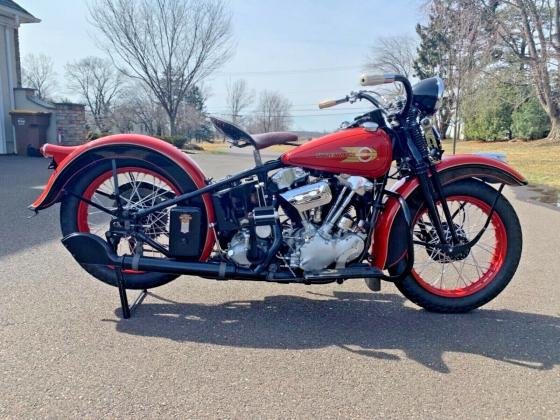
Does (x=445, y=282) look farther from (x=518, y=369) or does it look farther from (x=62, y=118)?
(x=62, y=118)

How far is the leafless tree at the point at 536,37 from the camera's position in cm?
2008

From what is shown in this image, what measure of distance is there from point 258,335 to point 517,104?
27.3m

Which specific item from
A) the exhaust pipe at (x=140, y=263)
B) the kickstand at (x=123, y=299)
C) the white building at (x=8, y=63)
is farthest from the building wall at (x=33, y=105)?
the kickstand at (x=123, y=299)

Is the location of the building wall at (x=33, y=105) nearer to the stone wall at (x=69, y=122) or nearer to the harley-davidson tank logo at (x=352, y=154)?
the stone wall at (x=69, y=122)

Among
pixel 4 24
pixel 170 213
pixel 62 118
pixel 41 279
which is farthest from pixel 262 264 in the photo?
pixel 4 24

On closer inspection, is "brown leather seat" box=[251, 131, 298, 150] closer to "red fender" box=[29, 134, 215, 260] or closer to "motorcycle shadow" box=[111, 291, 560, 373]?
"red fender" box=[29, 134, 215, 260]

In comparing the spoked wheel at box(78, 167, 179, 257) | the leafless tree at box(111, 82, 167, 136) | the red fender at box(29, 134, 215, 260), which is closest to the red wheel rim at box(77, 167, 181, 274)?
the spoked wheel at box(78, 167, 179, 257)

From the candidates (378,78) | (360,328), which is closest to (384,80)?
(378,78)

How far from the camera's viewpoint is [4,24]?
1539cm

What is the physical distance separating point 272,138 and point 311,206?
53 cm

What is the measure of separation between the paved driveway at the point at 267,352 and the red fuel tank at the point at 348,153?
102 centimetres

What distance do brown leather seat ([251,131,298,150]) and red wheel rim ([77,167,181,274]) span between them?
663 millimetres

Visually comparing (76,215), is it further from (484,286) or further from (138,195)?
(484,286)

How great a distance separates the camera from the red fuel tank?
2830 millimetres
